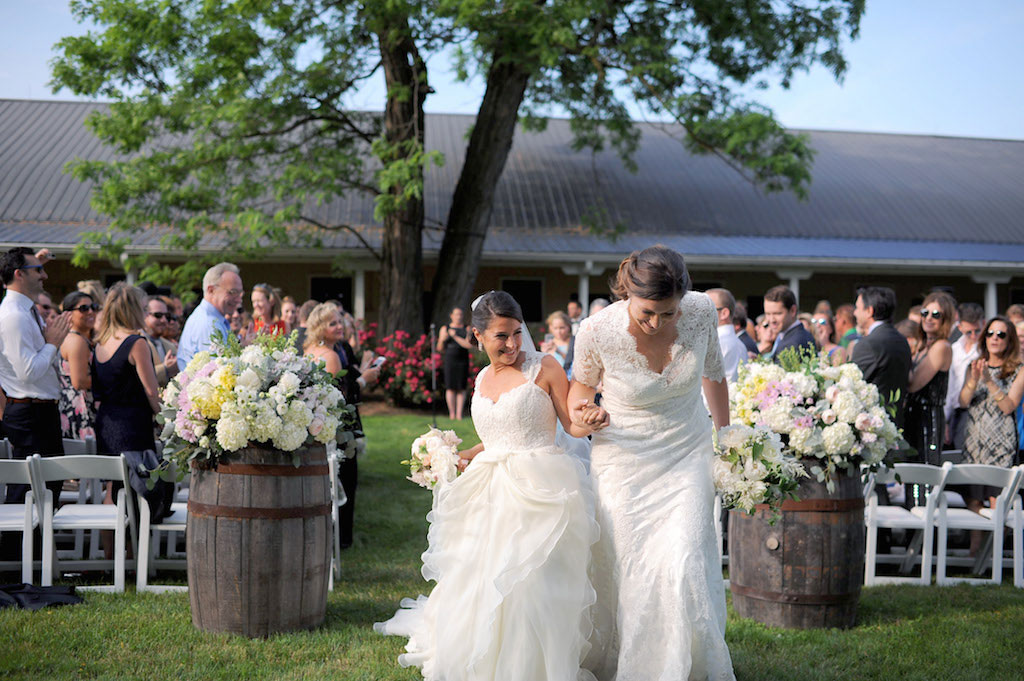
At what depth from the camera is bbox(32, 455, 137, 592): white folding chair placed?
611 centimetres

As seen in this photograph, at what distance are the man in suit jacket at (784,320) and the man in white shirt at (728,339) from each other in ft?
1.01

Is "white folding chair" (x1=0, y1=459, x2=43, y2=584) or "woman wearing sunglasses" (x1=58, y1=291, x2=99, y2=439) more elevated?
A: "woman wearing sunglasses" (x1=58, y1=291, x2=99, y2=439)

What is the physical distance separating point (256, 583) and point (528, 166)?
21188 millimetres

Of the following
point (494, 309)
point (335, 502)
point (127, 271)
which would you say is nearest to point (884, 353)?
point (494, 309)

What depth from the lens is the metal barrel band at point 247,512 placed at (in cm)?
534

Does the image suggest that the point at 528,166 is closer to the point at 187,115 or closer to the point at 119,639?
the point at 187,115

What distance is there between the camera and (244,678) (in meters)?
4.83

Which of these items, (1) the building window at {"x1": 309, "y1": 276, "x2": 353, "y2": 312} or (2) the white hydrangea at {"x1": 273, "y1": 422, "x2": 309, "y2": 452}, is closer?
(2) the white hydrangea at {"x1": 273, "y1": 422, "x2": 309, "y2": 452}

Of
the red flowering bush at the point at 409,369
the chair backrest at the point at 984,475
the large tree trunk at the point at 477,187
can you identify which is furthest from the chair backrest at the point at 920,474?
the large tree trunk at the point at 477,187

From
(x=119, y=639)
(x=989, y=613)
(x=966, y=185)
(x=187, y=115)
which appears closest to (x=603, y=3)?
(x=187, y=115)

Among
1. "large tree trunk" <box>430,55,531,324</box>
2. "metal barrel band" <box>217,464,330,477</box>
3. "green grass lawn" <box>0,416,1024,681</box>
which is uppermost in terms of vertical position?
"large tree trunk" <box>430,55,531,324</box>

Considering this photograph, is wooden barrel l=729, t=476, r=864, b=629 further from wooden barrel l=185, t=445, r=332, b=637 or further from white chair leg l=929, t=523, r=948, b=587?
wooden barrel l=185, t=445, r=332, b=637

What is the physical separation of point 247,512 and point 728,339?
4.30 metres

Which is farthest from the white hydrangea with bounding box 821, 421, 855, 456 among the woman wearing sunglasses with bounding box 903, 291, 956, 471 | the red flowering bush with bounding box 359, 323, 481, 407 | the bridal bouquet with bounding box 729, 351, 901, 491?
the red flowering bush with bounding box 359, 323, 481, 407
